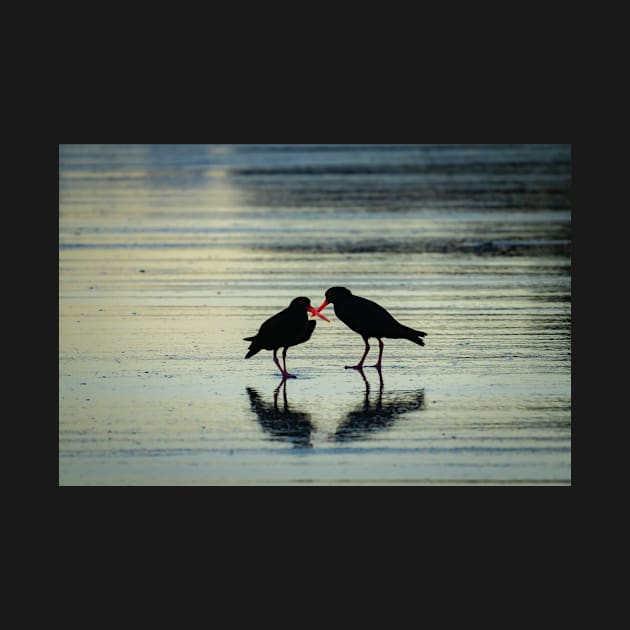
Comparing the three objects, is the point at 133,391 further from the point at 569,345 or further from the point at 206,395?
the point at 569,345

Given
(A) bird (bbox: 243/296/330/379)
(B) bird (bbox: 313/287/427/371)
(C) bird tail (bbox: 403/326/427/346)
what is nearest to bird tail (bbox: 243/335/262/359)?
(A) bird (bbox: 243/296/330/379)

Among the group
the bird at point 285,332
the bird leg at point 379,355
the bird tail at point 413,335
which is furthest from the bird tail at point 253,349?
the bird tail at point 413,335

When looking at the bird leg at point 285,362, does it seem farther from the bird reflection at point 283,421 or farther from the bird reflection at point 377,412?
the bird reflection at point 377,412

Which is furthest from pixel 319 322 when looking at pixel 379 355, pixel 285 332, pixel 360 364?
pixel 285 332

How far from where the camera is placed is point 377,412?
31.5 feet

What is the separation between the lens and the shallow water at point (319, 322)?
8969mm

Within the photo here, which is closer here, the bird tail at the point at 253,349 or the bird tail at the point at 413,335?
the bird tail at the point at 253,349

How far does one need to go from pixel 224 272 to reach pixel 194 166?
5.75 meters

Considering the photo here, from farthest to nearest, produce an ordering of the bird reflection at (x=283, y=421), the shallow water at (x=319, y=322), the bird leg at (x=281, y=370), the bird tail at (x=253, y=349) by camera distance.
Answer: the bird tail at (x=253, y=349)
the bird leg at (x=281, y=370)
the bird reflection at (x=283, y=421)
the shallow water at (x=319, y=322)

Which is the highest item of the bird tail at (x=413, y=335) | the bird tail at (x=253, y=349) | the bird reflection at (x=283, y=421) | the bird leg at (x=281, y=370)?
the bird tail at (x=413, y=335)

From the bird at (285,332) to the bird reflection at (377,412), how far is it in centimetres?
69

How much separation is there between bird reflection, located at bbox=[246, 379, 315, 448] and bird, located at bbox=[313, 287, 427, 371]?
3.44ft

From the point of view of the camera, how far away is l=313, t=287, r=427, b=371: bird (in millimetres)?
10742

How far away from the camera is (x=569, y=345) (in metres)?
11.1
